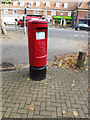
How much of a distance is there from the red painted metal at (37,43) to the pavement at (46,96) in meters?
0.77

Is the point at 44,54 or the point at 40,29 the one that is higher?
the point at 40,29

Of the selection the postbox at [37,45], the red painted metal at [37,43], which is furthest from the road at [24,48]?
the red painted metal at [37,43]

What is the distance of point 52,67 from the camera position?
17.0ft

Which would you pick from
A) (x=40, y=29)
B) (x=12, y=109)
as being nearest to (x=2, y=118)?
(x=12, y=109)

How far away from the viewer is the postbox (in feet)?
10.7

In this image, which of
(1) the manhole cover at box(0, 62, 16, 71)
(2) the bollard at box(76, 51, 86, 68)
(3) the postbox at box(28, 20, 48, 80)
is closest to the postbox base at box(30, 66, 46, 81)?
(3) the postbox at box(28, 20, 48, 80)

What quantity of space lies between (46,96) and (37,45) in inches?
62.1

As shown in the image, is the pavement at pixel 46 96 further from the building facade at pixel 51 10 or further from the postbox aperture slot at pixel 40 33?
the building facade at pixel 51 10

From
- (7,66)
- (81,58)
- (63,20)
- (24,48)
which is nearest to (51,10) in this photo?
(63,20)

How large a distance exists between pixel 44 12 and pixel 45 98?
43786mm

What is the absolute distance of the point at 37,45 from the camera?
11.3 ft

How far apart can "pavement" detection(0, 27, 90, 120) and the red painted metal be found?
2.54 ft

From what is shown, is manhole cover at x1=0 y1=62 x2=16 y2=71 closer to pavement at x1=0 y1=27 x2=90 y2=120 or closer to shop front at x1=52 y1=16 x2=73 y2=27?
pavement at x1=0 y1=27 x2=90 y2=120

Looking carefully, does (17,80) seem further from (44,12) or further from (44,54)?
(44,12)
